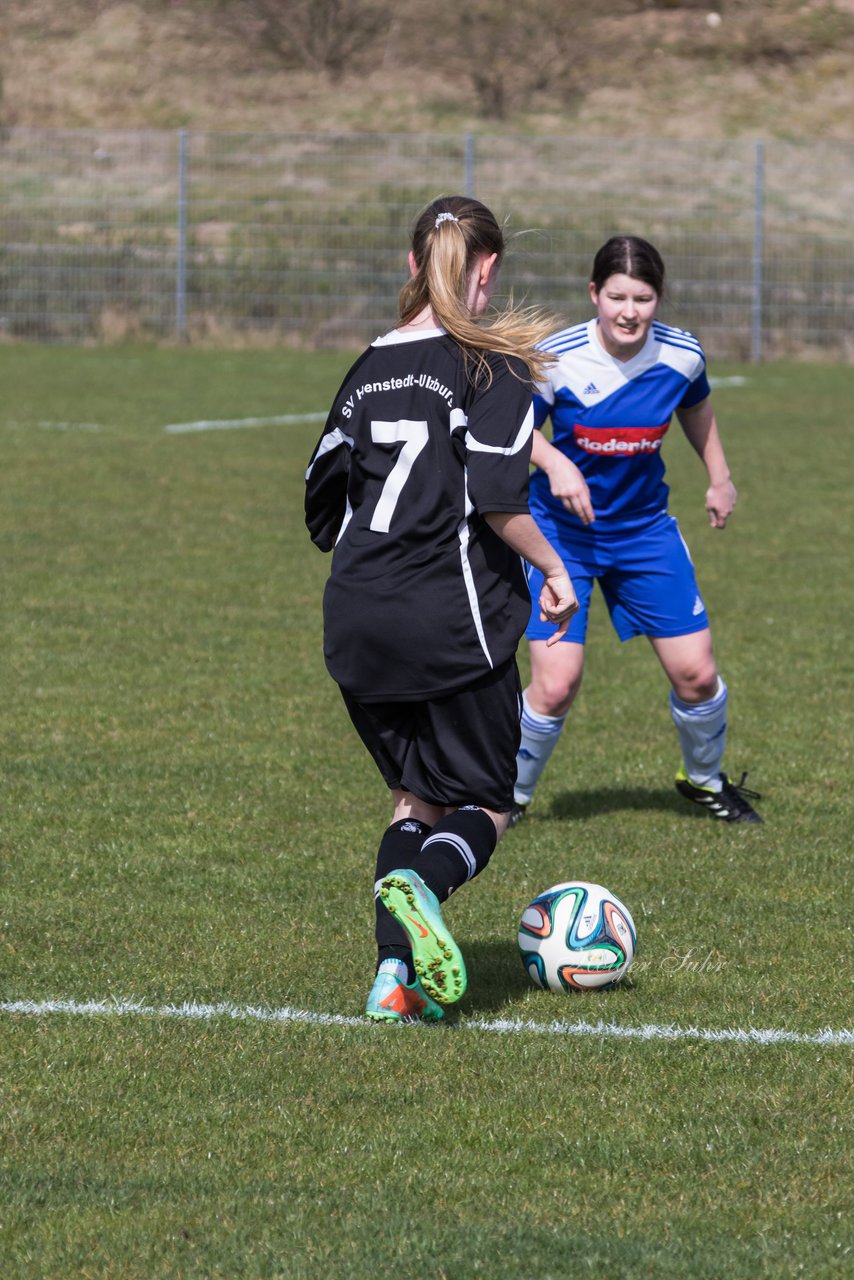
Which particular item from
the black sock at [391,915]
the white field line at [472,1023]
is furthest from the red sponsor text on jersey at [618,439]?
the white field line at [472,1023]

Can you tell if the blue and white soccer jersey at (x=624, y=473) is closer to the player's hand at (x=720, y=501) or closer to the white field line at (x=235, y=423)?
the player's hand at (x=720, y=501)

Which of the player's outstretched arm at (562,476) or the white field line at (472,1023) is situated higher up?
the player's outstretched arm at (562,476)

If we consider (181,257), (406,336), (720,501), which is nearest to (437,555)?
(406,336)

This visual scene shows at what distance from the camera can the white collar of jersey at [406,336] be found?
163 inches

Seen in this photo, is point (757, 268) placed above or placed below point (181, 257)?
above

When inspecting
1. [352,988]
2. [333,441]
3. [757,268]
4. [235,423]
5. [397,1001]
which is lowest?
[757,268]

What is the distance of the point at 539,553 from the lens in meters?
4.07

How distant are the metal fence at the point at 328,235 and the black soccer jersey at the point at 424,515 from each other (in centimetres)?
2109

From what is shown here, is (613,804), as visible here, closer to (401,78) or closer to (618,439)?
(618,439)

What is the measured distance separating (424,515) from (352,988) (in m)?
1.18

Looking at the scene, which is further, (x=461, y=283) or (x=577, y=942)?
(x=577, y=942)

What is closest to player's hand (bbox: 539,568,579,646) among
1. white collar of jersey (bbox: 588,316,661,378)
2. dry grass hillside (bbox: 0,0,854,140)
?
white collar of jersey (bbox: 588,316,661,378)

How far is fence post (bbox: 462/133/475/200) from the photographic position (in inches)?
984

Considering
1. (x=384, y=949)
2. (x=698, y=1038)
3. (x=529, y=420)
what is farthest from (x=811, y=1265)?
(x=529, y=420)
